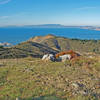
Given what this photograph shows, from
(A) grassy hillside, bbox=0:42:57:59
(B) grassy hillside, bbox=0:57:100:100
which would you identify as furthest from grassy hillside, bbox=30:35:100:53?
(B) grassy hillside, bbox=0:57:100:100

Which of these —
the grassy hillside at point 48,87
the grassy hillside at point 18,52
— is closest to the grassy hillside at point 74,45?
the grassy hillside at point 18,52

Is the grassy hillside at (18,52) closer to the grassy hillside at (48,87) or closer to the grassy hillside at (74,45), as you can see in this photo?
the grassy hillside at (48,87)

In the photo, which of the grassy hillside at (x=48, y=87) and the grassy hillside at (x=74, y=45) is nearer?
the grassy hillside at (x=48, y=87)

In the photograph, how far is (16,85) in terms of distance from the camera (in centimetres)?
920

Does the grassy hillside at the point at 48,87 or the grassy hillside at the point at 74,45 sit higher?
the grassy hillside at the point at 48,87

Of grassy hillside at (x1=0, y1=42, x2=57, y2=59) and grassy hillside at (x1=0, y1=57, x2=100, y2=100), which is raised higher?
grassy hillside at (x1=0, y1=57, x2=100, y2=100)

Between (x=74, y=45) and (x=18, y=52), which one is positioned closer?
(x=18, y=52)

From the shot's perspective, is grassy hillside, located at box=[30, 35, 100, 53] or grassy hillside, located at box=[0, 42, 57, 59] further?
grassy hillside, located at box=[30, 35, 100, 53]

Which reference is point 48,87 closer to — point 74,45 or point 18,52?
point 18,52

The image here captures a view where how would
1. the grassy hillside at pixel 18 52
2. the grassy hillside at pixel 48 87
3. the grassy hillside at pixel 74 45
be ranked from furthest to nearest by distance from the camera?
the grassy hillside at pixel 74 45 < the grassy hillside at pixel 18 52 < the grassy hillside at pixel 48 87

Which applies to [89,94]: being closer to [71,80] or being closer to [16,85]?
[71,80]

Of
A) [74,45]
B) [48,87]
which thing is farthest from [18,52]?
[74,45]

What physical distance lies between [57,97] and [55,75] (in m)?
3.47

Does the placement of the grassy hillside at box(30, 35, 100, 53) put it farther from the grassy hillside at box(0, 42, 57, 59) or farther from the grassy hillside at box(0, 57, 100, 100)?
the grassy hillside at box(0, 57, 100, 100)
